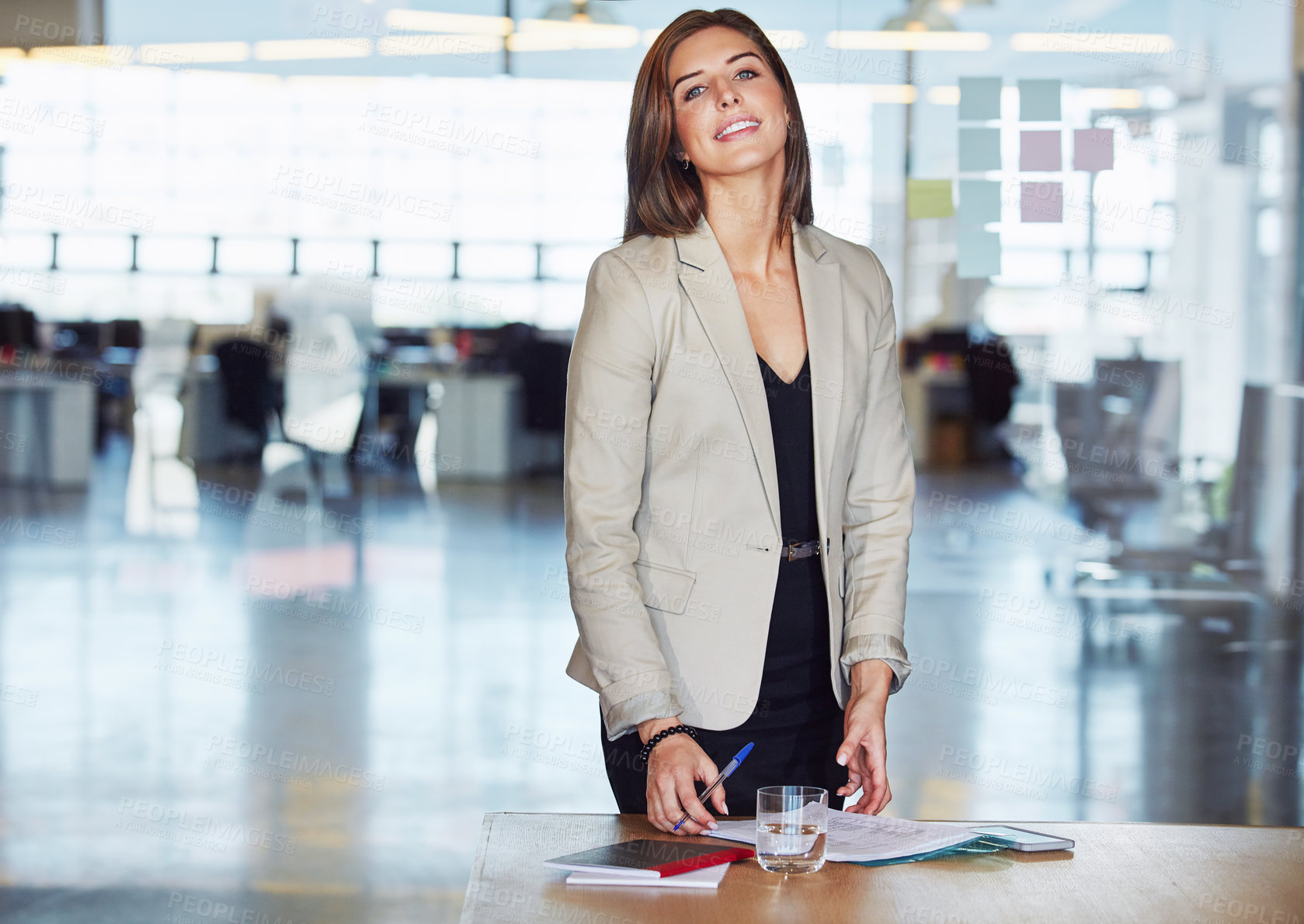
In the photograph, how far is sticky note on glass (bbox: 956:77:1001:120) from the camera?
5738 mm

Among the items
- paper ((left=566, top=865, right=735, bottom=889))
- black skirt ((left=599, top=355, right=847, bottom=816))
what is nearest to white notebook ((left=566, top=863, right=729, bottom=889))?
paper ((left=566, top=865, right=735, bottom=889))

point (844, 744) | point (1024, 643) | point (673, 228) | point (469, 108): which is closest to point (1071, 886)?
point (844, 744)

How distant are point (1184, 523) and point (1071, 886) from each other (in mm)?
5136

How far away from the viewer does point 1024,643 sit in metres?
5.49

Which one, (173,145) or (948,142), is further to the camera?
(173,145)

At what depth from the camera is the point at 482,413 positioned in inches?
297

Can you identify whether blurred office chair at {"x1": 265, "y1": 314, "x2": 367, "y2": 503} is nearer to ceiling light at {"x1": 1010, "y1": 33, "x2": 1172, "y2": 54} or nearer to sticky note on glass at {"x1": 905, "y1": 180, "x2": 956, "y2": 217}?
sticky note on glass at {"x1": 905, "y1": 180, "x2": 956, "y2": 217}

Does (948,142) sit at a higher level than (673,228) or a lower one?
higher

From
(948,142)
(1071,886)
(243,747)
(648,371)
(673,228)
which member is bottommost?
(243,747)

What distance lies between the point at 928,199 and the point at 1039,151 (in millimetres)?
493

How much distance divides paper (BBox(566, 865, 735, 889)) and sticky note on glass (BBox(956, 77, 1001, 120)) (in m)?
4.97

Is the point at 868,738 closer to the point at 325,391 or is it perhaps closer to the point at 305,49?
the point at 325,391

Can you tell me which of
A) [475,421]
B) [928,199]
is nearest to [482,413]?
[475,421]

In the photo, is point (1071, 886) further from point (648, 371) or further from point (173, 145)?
point (173, 145)
